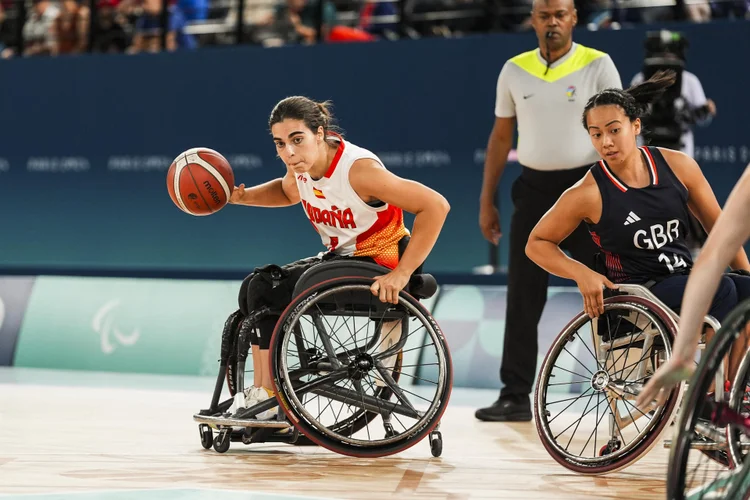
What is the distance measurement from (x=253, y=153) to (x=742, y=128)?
3403 millimetres

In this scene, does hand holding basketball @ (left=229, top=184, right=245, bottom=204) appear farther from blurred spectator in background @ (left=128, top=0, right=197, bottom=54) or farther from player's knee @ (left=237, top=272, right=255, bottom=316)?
blurred spectator in background @ (left=128, top=0, right=197, bottom=54)

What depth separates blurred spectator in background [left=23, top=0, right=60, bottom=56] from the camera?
29.2 feet

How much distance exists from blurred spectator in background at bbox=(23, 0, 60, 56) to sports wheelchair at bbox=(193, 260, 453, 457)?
5.93m

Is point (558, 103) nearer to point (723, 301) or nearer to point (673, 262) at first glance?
point (673, 262)

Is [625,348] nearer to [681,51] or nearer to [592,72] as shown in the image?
[592,72]

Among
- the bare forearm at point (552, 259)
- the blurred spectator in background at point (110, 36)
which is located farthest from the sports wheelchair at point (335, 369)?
the blurred spectator in background at point (110, 36)

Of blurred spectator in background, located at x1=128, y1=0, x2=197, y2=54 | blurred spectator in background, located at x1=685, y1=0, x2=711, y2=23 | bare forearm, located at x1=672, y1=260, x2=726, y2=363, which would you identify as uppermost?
blurred spectator in background, located at x1=685, y1=0, x2=711, y2=23

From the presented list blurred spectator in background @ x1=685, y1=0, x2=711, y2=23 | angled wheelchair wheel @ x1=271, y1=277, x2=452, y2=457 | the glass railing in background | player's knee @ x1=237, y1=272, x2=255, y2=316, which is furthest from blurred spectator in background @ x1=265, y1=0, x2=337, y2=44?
angled wheelchair wheel @ x1=271, y1=277, x2=452, y2=457

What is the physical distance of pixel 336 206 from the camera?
3.62 m

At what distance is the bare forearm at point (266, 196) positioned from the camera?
12.9 ft

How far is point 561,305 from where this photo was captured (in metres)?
5.66

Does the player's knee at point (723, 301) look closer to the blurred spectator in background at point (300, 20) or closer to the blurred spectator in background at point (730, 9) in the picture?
the blurred spectator in background at point (730, 9)

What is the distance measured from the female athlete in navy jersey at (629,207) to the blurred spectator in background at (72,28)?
20.3ft

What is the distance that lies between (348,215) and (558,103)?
129cm
